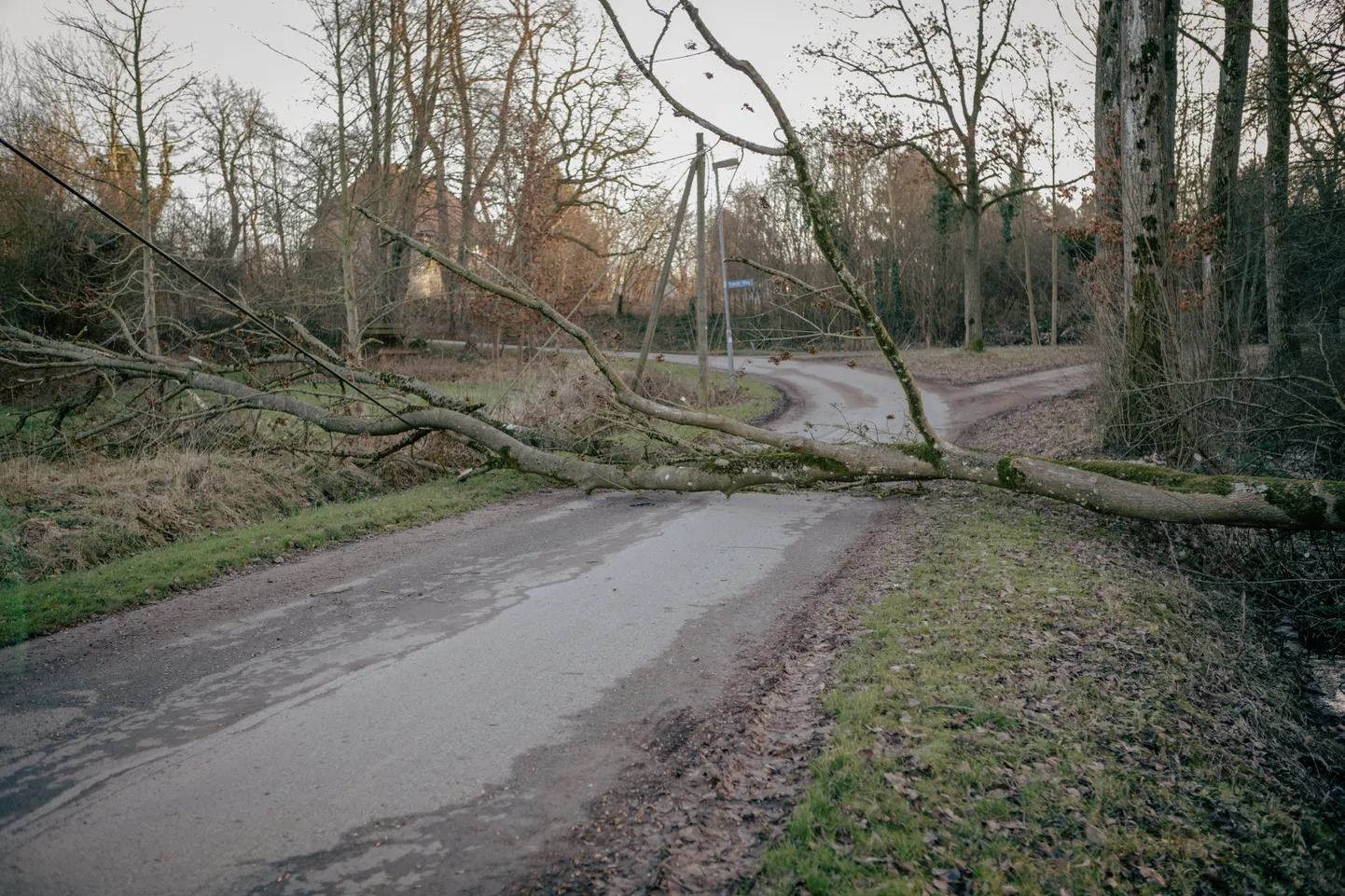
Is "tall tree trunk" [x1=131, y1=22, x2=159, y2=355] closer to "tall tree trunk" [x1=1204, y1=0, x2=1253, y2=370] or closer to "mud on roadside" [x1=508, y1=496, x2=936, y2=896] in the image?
"mud on roadside" [x1=508, y1=496, x2=936, y2=896]

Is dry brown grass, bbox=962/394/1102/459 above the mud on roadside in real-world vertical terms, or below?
above

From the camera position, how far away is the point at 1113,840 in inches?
144

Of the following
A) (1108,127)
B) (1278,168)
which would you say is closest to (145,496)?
(1108,127)

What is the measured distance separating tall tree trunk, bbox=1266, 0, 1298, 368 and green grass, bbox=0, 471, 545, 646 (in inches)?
541

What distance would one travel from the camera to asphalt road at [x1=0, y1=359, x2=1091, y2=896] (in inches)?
137

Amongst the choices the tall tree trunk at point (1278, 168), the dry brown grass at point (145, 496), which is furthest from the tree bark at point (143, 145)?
the tall tree trunk at point (1278, 168)

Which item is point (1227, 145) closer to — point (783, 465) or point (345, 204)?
point (783, 465)

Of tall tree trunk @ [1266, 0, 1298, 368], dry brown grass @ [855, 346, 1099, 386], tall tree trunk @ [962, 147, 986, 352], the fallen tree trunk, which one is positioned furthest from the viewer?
tall tree trunk @ [962, 147, 986, 352]

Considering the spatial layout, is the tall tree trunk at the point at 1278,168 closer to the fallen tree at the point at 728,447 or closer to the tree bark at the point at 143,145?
the fallen tree at the point at 728,447

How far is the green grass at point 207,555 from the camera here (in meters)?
6.39

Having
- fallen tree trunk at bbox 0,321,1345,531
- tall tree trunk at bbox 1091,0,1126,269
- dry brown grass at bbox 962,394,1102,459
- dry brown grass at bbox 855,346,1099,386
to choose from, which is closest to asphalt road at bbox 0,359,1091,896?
fallen tree trunk at bbox 0,321,1345,531

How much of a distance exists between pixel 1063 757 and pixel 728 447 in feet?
21.8

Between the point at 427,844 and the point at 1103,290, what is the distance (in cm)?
1191

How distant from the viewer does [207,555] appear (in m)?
7.89
